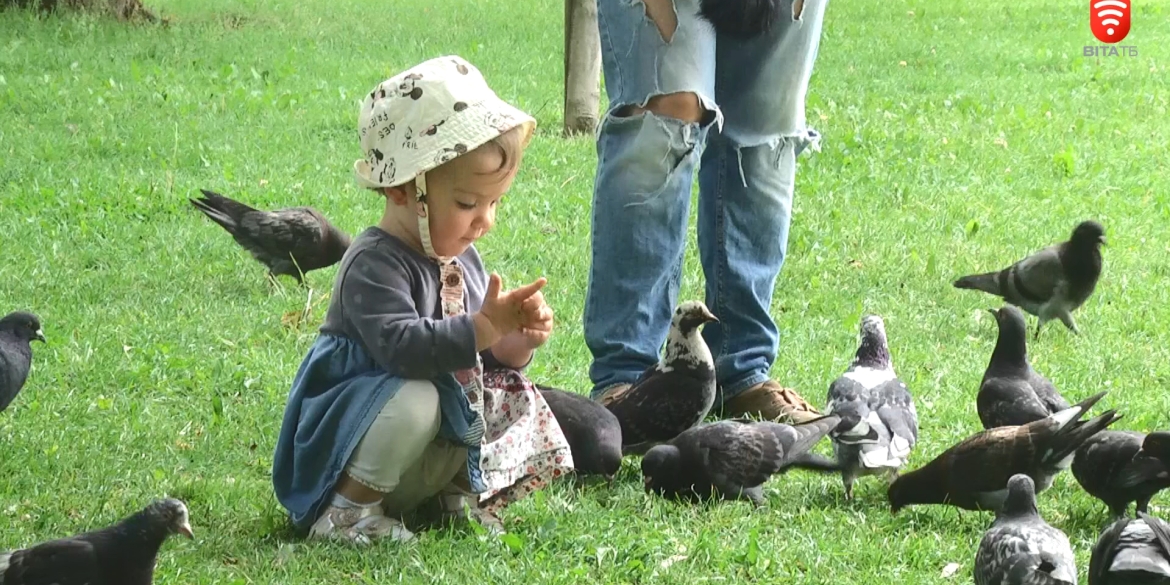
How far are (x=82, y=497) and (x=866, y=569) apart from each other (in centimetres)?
247

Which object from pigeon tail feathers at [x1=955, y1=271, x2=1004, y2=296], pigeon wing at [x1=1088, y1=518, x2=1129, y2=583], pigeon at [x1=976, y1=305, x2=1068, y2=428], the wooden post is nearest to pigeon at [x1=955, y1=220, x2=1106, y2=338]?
pigeon tail feathers at [x1=955, y1=271, x2=1004, y2=296]

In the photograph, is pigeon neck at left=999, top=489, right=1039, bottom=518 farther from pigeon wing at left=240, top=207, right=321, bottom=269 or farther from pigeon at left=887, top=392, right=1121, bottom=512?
pigeon wing at left=240, top=207, right=321, bottom=269

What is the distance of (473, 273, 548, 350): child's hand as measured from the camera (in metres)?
4.06

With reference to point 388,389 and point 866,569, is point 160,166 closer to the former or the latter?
point 388,389

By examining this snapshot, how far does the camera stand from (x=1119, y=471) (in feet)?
15.5

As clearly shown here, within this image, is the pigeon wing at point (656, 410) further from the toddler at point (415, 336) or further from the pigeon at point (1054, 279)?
the pigeon at point (1054, 279)

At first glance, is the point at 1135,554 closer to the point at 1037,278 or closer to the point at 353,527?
the point at 353,527

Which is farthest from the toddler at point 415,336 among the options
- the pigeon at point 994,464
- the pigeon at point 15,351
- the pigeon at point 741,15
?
the pigeon at point 15,351

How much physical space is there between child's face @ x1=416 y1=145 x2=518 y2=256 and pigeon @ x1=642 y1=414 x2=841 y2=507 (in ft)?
3.73

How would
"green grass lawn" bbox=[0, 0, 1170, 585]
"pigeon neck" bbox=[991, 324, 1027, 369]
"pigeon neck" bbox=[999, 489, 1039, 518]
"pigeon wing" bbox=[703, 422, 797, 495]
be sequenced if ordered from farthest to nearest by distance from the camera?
"pigeon neck" bbox=[991, 324, 1027, 369]
"pigeon wing" bbox=[703, 422, 797, 495]
"green grass lawn" bbox=[0, 0, 1170, 585]
"pigeon neck" bbox=[999, 489, 1039, 518]

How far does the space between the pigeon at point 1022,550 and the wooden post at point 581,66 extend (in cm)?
731

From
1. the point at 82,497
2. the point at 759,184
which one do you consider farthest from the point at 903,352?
the point at 82,497

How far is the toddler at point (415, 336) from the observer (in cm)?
411

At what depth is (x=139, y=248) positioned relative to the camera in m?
8.12
